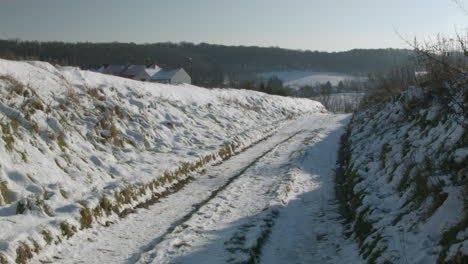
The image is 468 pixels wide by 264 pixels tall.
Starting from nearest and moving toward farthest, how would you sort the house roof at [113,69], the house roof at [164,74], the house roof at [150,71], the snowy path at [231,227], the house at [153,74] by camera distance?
the snowy path at [231,227] < the house at [153,74] < the house roof at [164,74] < the house roof at [150,71] < the house roof at [113,69]

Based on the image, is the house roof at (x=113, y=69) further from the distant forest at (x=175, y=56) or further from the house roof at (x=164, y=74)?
the house roof at (x=164, y=74)

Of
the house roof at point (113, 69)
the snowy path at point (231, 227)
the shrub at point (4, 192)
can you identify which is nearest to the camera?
the snowy path at point (231, 227)

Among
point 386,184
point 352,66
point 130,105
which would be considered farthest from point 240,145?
point 352,66

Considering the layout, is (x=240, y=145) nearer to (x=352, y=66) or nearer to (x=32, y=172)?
(x=32, y=172)

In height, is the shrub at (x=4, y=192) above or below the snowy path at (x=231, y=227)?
above

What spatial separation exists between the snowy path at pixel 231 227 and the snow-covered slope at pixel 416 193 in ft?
2.11

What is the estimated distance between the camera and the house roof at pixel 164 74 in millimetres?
73688

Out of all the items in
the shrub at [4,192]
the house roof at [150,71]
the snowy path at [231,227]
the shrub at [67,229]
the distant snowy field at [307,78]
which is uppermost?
the distant snowy field at [307,78]

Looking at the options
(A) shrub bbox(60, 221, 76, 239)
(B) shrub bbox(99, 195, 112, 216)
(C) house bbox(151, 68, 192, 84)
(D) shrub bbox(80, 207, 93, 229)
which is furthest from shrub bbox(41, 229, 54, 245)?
(C) house bbox(151, 68, 192, 84)

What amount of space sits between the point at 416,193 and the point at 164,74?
239ft

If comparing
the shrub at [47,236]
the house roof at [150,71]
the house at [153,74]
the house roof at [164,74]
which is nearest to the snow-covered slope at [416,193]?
the shrub at [47,236]

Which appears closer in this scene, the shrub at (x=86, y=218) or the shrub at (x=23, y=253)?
the shrub at (x=23, y=253)

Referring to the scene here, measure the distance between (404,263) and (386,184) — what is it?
11.3 ft

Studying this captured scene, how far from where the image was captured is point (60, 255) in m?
6.12
